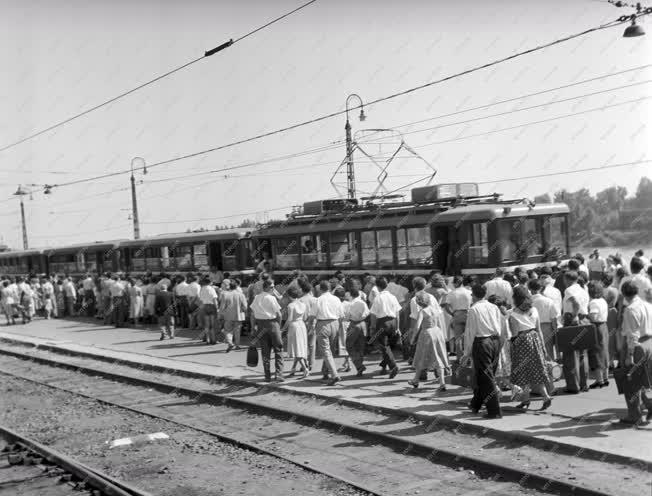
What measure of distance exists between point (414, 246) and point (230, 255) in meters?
9.46

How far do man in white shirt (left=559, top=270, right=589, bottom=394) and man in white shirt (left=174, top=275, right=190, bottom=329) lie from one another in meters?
11.9

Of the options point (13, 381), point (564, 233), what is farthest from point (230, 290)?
point (564, 233)

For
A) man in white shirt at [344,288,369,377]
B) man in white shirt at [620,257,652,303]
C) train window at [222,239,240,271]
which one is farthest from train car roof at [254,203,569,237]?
man in white shirt at [620,257,652,303]

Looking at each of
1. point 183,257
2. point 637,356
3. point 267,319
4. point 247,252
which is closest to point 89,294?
point 183,257

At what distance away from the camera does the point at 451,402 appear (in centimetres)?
1014

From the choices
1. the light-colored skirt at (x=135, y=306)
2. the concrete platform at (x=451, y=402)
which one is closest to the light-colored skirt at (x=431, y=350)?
the concrete platform at (x=451, y=402)

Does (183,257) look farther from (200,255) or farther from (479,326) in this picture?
(479,326)

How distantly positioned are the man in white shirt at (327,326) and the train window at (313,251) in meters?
7.17

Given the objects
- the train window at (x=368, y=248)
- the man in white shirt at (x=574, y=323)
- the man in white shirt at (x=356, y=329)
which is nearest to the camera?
the man in white shirt at (x=574, y=323)

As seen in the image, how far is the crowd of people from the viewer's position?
9070 millimetres

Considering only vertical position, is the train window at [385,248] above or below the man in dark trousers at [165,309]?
above

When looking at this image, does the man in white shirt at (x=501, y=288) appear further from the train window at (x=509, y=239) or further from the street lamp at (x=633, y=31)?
the street lamp at (x=633, y=31)

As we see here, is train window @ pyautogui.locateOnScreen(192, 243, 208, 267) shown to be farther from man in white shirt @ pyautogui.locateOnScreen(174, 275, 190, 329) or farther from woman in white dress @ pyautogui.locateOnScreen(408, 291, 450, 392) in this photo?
woman in white dress @ pyautogui.locateOnScreen(408, 291, 450, 392)

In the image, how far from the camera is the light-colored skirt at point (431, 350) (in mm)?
10703
